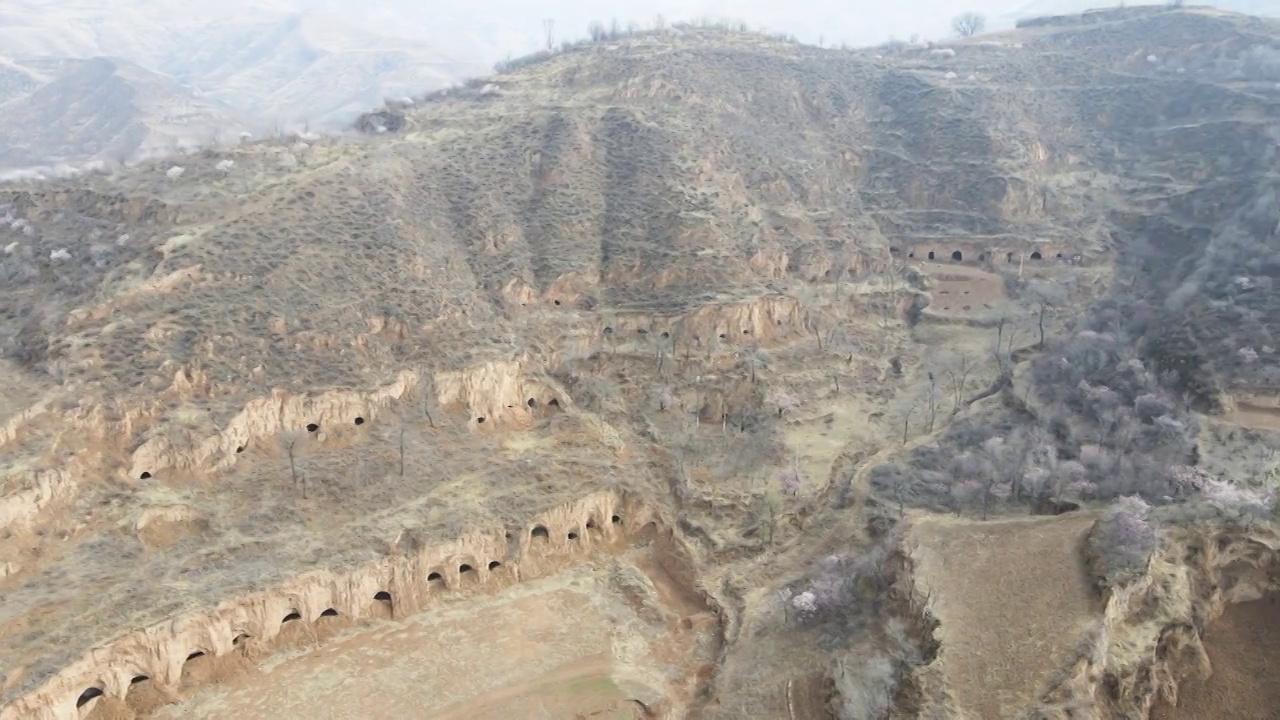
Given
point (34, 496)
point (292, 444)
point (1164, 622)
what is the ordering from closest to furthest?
point (1164, 622), point (34, 496), point (292, 444)

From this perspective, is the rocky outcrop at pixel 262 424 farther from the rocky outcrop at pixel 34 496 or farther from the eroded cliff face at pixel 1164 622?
the eroded cliff face at pixel 1164 622

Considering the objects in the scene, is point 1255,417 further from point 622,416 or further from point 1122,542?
point 622,416

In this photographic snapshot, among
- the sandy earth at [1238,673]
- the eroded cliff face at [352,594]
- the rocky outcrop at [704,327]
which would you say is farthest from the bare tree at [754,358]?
the sandy earth at [1238,673]

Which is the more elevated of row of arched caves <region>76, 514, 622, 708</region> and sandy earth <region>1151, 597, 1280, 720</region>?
sandy earth <region>1151, 597, 1280, 720</region>

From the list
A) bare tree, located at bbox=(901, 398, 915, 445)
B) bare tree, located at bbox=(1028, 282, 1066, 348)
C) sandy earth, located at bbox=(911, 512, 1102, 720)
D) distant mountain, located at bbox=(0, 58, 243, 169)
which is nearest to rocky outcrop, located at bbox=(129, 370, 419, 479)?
sandy earth, located at bbox=(911, 512, 1102, 720)

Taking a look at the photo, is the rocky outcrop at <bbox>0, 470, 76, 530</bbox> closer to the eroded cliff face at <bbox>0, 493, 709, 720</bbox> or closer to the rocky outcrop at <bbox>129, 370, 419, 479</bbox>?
the rocky outcrop at <bbox>129, 370, 419, 479</bbox>

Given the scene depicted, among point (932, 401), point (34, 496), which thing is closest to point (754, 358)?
point (932, 401)
